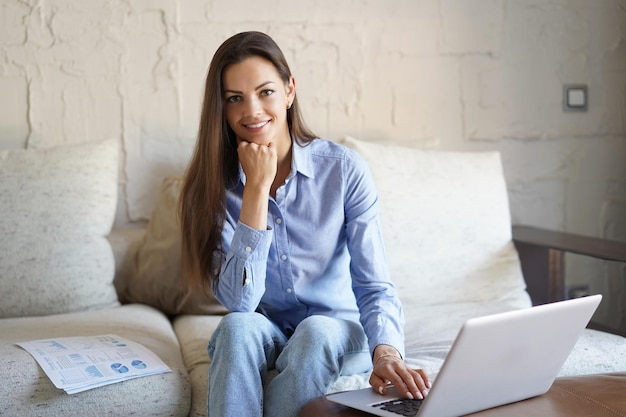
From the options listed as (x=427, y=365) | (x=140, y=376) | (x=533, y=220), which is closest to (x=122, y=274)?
(x=140, y=376)

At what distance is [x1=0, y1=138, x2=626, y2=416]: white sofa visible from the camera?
185 centimetres

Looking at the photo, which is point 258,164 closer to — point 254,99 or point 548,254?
point 254,99

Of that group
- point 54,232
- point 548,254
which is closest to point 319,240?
point 54,232

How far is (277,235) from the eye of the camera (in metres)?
1.66

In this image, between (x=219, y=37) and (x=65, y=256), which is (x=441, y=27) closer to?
(x=219, y=37)

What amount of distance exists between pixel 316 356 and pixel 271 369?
0.54 ft

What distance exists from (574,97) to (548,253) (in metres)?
0.70

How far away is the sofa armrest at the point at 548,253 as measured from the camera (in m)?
2.16

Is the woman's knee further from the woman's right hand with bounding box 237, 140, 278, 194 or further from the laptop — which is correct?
the woman's right hand with bounding box 237, 140, 278, 194

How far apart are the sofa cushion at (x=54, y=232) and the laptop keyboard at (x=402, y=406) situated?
106cm

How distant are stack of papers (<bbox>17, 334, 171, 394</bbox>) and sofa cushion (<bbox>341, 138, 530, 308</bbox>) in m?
0.80

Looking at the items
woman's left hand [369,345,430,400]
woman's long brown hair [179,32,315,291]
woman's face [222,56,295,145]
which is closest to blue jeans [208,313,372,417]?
woman's left hand [369,345,430,400]

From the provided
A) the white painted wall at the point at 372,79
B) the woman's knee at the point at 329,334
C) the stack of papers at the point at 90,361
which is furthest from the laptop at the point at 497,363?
the white painted wall at the point at 372,79

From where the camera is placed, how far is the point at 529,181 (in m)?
2.76
